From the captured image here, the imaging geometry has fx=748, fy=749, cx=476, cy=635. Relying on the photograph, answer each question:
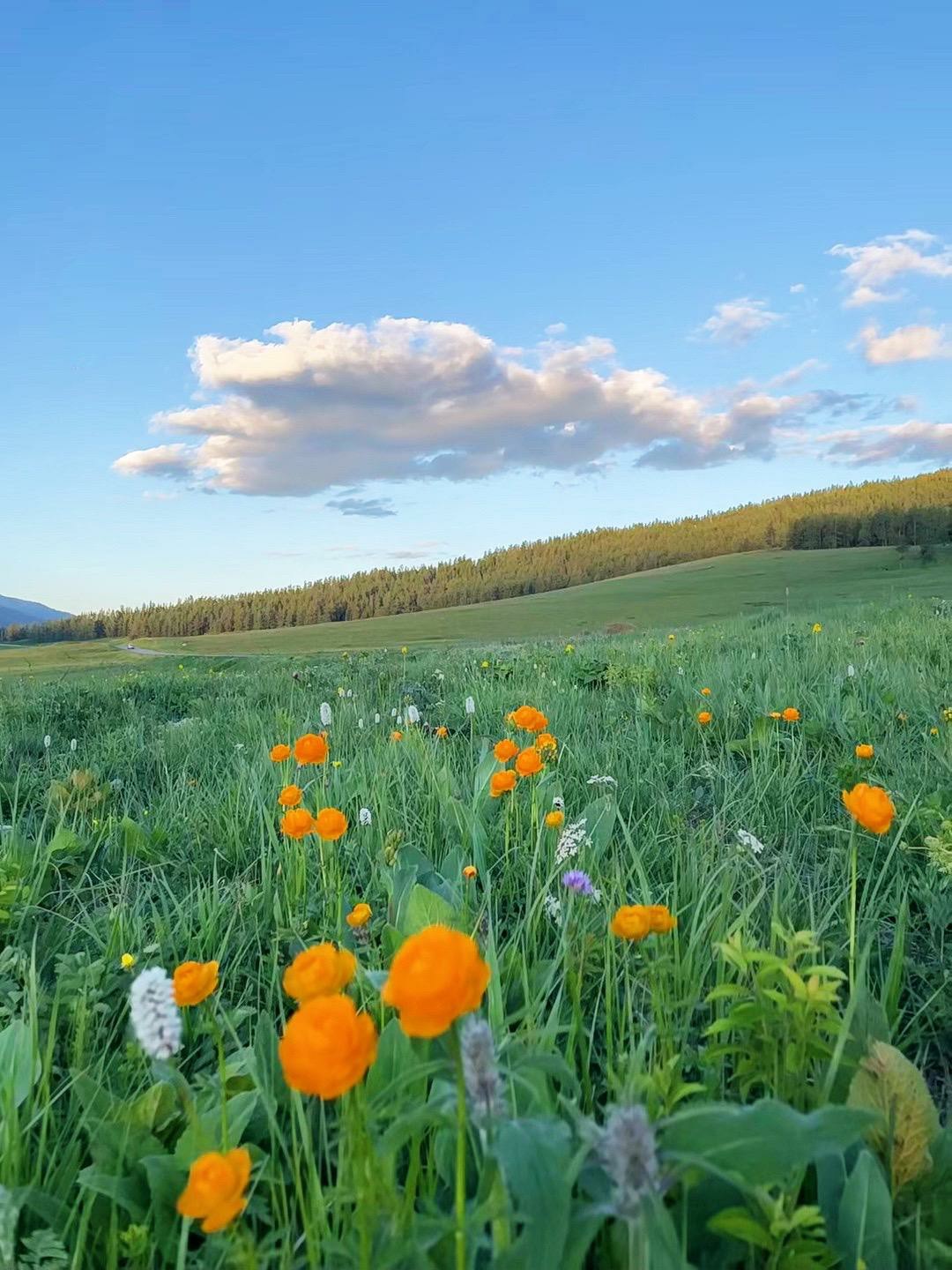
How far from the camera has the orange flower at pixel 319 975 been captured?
88 cm

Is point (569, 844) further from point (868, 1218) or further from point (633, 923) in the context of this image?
point (868, 1218)

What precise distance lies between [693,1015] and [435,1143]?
28.2 inches

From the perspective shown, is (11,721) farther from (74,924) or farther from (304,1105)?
(304,1105)

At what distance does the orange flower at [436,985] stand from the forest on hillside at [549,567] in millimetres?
60516

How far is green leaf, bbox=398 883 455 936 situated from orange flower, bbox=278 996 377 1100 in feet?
3.57

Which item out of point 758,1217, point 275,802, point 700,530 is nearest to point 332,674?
point 275,802

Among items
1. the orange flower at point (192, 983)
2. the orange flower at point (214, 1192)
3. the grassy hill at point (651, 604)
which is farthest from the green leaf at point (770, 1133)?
the grassy hill at point (651, 604)

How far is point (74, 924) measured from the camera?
2.10m

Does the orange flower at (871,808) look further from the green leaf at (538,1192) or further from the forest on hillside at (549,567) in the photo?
the forest on hillside at (549,567)

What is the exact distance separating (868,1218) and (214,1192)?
32.8 inches

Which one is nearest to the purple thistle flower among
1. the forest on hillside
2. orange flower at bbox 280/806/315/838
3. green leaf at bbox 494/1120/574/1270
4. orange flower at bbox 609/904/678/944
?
orange flower at bbox 609/904/678/944

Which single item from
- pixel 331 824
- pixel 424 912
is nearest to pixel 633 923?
pixel 424 912

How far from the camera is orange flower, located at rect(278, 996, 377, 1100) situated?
69 cm

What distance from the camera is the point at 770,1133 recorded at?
83cm
